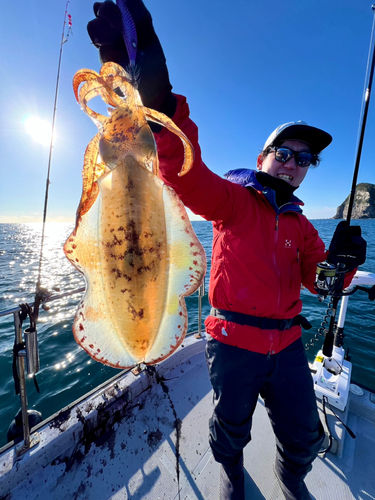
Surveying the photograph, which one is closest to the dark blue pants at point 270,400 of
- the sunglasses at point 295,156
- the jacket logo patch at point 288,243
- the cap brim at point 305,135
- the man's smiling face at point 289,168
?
the jacket logo patch at point 288,243

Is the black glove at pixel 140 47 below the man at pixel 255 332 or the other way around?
the other way around

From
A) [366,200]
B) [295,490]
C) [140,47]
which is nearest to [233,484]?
[295,490]

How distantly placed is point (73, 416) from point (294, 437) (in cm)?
268

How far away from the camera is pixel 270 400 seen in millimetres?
2326

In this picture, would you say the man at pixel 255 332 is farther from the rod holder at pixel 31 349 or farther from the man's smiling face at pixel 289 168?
the rod holder at pixel 31 349

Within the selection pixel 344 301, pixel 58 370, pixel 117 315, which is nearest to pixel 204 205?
pixel 117 315

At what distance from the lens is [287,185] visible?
2.59 metres

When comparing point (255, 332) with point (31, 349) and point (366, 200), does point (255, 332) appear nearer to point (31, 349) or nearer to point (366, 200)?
point (31, 349)

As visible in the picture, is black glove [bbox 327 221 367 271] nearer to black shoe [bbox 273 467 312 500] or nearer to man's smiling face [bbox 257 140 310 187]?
man's smiling face [bbox 257 140 310 187]

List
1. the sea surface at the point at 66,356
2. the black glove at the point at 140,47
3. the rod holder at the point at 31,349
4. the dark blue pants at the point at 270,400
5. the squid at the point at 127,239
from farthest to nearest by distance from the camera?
the sea surface at the point at 66,356
the rod holder at the point at 31,349
the dark blue pants at the point at 270,400
the black glove at the point at 140,47
the squid at the point at 127,239

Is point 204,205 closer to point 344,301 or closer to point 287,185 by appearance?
point 287,185

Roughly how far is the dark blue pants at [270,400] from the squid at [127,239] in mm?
1152

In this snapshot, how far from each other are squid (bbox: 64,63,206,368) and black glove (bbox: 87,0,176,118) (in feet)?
0.74

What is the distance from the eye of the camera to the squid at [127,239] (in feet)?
3.59
